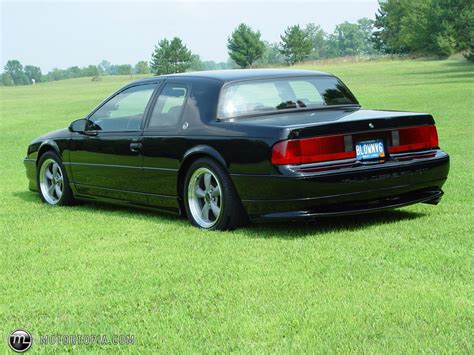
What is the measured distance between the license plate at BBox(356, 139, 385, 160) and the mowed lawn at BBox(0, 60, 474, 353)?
635mm

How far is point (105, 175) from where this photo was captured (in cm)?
873

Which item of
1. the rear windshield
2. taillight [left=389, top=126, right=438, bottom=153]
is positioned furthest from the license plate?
the rear windshield

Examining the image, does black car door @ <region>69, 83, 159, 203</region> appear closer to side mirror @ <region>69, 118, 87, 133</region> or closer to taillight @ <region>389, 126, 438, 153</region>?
side mirror @ <region>69, 118, 87, 133</region>

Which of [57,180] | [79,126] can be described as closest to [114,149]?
[79,126]

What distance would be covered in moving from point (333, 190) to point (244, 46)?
127m

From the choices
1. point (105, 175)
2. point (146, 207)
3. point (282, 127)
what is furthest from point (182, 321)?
point (105, 175)

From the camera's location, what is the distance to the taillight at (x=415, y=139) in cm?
718

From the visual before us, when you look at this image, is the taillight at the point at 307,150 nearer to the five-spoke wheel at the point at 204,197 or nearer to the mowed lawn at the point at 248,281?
the mowed lawn at the point at 248,281

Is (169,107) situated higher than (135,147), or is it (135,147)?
(169,107)

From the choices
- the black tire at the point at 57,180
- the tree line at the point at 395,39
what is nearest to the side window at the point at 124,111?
the black tire at the point at 57,180

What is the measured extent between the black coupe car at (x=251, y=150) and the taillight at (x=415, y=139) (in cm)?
1

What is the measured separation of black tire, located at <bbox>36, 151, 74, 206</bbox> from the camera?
944 centimetres

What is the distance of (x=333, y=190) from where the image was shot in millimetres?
6703

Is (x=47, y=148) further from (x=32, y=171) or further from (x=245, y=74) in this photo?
(x=245, y=74)
